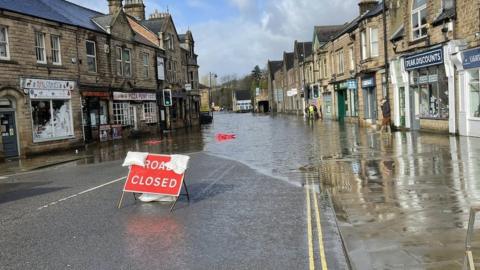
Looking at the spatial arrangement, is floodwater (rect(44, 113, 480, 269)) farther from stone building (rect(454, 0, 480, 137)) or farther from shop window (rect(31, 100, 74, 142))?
shop window (rect(31, 100, 74, 142))

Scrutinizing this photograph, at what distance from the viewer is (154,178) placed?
32.0ft

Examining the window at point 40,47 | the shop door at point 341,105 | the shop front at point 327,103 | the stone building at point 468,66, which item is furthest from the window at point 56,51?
the shop front at point 327,103

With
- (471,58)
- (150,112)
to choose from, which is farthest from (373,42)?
(150,112)

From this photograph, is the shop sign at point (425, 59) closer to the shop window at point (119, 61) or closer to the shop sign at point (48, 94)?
the shop sign at point (48, 94)

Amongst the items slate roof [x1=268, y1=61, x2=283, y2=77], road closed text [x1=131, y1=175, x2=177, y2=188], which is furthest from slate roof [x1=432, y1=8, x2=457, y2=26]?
slate roof [x1=268, y1=61, x2=283, y2=77]

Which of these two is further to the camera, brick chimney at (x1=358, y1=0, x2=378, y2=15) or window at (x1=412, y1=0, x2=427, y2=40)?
brick chimney at (x1=358, y1=0, x2=378, y2=15)

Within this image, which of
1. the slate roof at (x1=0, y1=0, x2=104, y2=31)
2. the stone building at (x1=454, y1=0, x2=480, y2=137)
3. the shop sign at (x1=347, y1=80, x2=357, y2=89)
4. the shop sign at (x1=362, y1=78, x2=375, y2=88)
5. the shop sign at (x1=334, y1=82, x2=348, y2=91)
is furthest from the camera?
the shop sign at (x1=334, y1=82, x2=348, y2=91)

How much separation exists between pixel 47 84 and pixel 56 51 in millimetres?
2406

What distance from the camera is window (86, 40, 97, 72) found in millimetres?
29936

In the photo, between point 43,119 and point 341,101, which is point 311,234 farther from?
point 341,101

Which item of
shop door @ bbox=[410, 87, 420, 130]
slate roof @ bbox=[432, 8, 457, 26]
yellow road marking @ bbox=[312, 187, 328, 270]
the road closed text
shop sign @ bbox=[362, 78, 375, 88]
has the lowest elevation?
yellow road marking @ bbox=[312, 187, 328, 270]

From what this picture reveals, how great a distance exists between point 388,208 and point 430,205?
0.70 metres

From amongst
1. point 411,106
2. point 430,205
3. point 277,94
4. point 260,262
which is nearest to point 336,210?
point 430,205

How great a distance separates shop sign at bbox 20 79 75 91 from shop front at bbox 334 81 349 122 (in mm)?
23776
